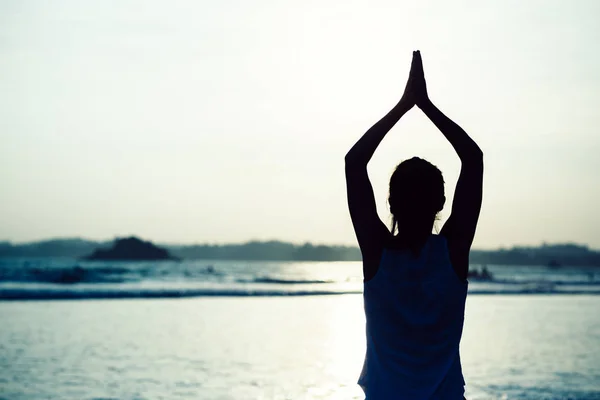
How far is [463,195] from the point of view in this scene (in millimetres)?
1695

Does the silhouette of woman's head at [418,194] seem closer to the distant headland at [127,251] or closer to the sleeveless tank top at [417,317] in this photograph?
the sleeveless tank top at [417,317]

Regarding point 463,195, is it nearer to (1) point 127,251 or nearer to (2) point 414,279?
(2) point 414,279

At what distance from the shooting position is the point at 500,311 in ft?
56.2

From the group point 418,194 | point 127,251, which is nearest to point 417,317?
point 418,194

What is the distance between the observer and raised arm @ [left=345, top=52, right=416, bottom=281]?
65.4 inches

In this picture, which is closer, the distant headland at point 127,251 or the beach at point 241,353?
the beach at point 241,353

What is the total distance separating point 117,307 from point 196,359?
26.4 feet

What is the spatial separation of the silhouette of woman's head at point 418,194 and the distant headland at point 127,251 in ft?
196

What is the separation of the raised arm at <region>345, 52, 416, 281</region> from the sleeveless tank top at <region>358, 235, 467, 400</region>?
0.11ft

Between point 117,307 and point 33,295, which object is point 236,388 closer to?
point 117,307

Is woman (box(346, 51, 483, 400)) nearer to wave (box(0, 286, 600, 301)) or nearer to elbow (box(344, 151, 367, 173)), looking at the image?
elbow (box(344, 151, 367, 173))

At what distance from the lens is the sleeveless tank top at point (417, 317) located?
164 cm

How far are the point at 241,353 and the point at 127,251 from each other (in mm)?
52635

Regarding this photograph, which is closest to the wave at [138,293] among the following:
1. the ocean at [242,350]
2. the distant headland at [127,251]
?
the ocean at [242,350]
